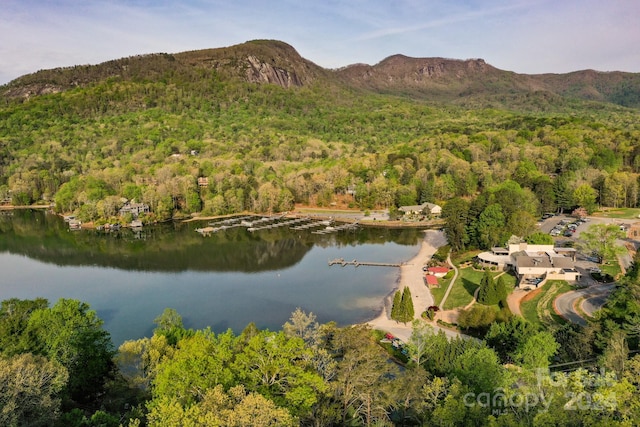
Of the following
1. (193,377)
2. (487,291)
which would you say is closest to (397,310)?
(487,291)

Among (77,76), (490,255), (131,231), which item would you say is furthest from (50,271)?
(77,76)

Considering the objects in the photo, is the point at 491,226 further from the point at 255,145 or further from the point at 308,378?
the point at 255,145

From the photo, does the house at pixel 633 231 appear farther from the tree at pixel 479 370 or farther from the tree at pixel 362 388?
the tree at pixel 362 388

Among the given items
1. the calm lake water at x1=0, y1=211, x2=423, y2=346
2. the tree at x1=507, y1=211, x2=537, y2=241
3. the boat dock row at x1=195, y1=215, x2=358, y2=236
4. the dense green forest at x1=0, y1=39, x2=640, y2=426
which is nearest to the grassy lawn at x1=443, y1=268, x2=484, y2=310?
the calm lake water at x1=0, y1=211, x2=423, y2=346

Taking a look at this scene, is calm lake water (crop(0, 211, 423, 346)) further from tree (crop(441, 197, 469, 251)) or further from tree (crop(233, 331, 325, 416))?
tree (crop(233, 331, 325, 416))

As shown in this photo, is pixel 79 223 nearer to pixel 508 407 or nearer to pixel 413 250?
pixel 413 250

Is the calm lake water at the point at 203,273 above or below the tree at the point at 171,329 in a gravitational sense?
below

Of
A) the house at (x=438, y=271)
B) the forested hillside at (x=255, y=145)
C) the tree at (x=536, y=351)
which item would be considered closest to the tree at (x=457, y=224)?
the house at (x=438, y=271)
